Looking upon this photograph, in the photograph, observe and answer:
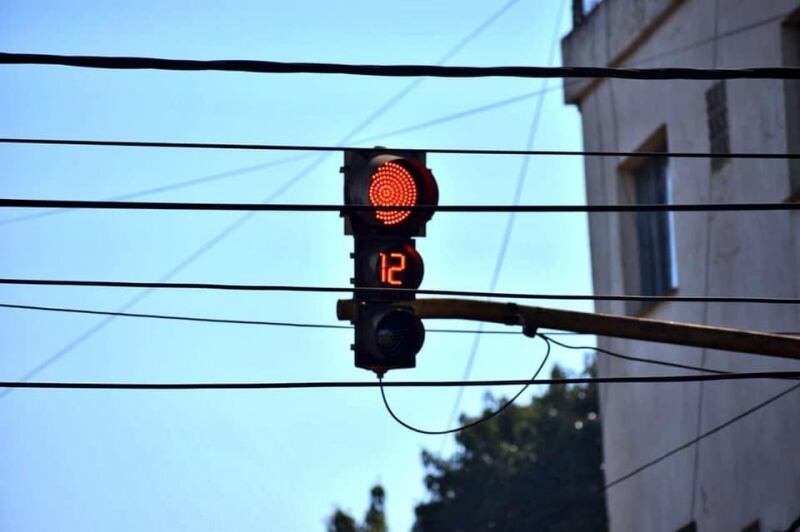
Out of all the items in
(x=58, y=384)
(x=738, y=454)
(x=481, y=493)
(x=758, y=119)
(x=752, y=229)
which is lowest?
(x=481, y=493)

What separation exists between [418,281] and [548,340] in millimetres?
1988

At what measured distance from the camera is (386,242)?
959 cm

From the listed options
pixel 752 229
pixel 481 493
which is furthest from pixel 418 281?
pixel 481 493

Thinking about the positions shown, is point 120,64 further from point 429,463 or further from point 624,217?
point 429,463

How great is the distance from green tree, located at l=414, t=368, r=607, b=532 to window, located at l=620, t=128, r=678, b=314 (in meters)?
30.7

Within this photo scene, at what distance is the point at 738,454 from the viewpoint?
16.2 m

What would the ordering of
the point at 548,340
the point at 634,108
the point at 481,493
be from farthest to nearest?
the point at 481,493 → the point at 634,108 → the point at 548,340

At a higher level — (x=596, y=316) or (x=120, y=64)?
(x=120, y=64)

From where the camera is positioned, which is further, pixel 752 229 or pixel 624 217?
pixel 624 217

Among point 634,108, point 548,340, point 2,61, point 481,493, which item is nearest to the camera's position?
point 2,61

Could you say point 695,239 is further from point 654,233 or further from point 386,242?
point 386,242

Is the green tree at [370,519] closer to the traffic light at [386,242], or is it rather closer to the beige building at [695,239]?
the beige building at [695,239]

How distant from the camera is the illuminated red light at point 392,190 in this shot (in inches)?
376

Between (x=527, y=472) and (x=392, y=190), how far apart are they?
156 feet
